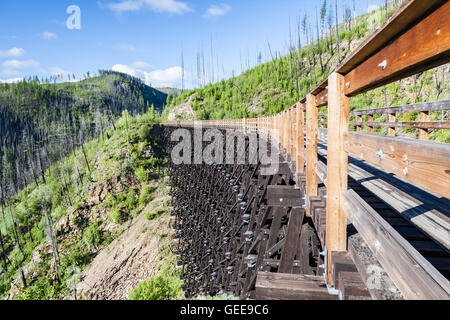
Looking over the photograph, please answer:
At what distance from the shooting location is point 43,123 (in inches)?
3787

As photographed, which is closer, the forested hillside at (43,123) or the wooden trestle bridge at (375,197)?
the wooden trestle bridge at (375,197)

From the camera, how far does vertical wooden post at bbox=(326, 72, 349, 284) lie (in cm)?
172

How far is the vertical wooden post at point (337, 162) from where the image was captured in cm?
172

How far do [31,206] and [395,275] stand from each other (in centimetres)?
6294

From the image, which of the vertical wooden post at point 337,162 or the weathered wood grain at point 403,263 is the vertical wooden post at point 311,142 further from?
the weathered wood grain at point 403,263

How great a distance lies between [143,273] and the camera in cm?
2572

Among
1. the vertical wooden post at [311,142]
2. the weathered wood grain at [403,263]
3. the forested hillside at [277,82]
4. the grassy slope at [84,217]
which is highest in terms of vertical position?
the forested hillside at [277,82]

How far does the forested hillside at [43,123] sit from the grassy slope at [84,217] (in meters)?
13.7

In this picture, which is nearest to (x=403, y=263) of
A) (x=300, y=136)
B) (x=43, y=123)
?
(x=300, y=136)

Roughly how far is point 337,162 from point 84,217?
141 feet

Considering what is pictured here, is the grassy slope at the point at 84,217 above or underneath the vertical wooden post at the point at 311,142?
underneath

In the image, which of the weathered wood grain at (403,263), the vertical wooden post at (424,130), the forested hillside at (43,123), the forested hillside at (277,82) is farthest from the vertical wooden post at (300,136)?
the forested hillside at (43,123)

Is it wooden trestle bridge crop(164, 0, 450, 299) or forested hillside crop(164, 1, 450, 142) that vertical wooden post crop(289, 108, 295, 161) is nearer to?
wooden trestle bridge crop(164, 0, 450, 299)

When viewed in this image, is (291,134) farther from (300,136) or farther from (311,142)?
(311,142)
